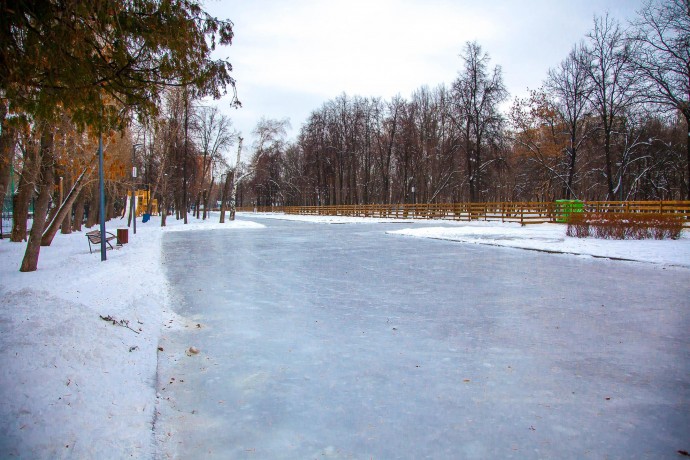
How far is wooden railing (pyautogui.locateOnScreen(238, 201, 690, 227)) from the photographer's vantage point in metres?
23.6

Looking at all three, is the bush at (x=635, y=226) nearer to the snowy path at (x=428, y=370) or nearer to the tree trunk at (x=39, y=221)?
the snowy path at (x=428, y=370)

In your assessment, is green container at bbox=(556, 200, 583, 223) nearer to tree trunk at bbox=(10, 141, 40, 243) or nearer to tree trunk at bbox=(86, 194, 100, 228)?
tree trunk at bbox=(10, 141, 40, 243)

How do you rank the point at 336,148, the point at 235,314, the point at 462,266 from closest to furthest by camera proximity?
the point at 235,314, the point at 462,266, the point at 336,148

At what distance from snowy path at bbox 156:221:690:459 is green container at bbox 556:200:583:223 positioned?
2049 centimetres

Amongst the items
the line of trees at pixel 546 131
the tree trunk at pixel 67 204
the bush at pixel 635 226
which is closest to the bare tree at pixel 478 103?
the line of trees at pixel 546 131

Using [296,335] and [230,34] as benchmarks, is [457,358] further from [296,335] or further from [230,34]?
[230,34]

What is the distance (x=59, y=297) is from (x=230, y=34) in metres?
4.62

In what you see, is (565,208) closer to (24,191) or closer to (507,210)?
(507,210)

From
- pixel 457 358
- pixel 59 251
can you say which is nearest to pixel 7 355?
pixel 457 358

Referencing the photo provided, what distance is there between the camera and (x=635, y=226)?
55.0ft

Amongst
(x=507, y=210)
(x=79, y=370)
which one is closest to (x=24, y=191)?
(x=79, y=370)

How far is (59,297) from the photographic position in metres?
6.73

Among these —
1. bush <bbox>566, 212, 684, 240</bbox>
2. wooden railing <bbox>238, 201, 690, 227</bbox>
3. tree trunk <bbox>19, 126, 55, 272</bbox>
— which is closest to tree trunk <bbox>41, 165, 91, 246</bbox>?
tree trunk <bbox>19, 126, 55, 272</bbox>

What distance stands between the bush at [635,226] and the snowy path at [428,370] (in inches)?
351
